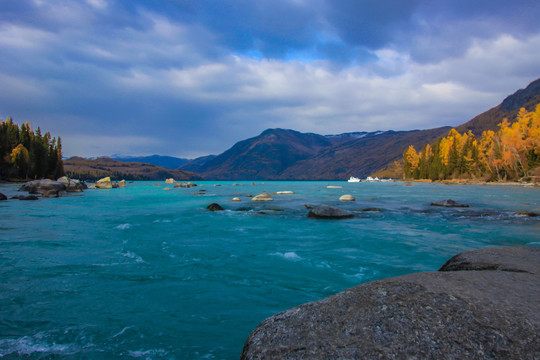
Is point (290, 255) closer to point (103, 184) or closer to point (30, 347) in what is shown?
point (30, 347)

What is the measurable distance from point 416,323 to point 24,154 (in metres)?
117

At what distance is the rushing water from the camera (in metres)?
5.07

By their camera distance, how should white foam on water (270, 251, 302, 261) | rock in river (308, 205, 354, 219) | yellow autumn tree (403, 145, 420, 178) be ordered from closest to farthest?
white foam on water (270, 251, 302, 261) < rock in river (308, 205, 354, 219) < yellow autumn tree (403, 145, 420, 178)

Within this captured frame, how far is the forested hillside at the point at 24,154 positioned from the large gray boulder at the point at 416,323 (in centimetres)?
11152

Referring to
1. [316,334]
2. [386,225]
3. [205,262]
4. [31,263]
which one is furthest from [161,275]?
[386,225]

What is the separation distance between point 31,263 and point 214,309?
7.26 metres

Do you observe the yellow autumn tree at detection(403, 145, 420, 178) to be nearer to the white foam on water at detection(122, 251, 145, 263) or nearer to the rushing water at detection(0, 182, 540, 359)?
the rushing water at detection(0, 182, 540, 359)

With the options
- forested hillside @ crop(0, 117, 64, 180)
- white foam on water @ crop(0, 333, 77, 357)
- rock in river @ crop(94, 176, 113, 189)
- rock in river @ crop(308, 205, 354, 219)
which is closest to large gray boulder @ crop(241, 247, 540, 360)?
white foam on water @ crop(0, 333, 77, 357)

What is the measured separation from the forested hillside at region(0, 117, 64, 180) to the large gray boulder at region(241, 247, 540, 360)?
112 metres

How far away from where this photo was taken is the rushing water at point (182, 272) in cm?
507

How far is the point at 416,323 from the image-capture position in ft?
9.42

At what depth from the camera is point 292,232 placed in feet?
50.5

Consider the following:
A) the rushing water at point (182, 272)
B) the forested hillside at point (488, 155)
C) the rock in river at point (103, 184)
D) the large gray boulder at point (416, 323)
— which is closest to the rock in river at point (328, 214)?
the rushing water at point (182, 272)

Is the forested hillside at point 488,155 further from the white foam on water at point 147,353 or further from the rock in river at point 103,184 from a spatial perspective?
the rock in river at point 103,184
